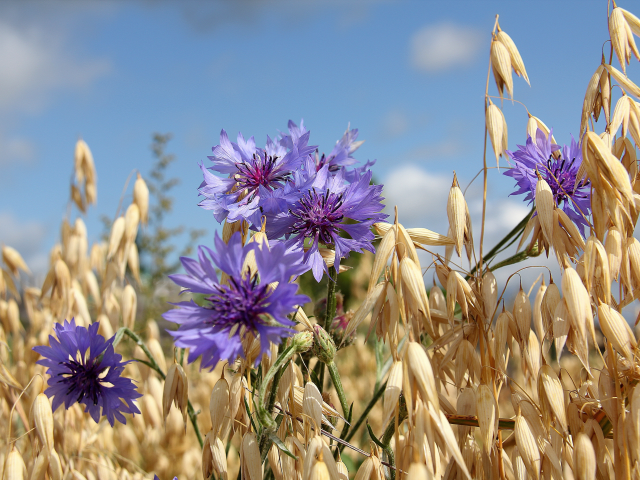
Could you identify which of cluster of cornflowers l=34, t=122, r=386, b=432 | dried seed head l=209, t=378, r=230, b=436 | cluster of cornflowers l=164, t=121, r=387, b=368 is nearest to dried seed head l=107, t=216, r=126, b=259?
cluster of cornflowers l=34, t=122, r=386, b=432

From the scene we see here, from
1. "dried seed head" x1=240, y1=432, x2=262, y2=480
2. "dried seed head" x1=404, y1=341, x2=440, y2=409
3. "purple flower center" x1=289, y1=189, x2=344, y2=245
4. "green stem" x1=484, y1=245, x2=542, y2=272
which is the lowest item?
"dried seed head" x1=240, y1=432, x2=262, y2=480

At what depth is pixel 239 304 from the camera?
1.80ft

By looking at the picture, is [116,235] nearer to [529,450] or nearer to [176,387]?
[176,387]

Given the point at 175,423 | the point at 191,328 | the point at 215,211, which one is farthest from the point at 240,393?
the point at 175,423

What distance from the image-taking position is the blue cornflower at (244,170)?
29.8 inches

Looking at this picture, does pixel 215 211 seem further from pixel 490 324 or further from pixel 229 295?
pixel 490 324

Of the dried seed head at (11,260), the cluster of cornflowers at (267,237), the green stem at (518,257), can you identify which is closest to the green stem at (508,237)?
the green stem at (518,257)

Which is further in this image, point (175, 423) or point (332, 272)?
point (175, 423)

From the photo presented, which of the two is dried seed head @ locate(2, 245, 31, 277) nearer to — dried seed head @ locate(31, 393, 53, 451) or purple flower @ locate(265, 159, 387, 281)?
dried seed head @ locate(31, 393, 53, 451)

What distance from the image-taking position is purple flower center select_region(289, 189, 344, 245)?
0.76m

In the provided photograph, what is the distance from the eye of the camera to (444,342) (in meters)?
0.70

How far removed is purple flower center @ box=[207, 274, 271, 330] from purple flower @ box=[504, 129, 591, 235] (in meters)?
0.49


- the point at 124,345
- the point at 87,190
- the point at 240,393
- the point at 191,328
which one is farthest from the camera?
the point at 124,345

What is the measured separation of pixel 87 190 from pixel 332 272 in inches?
43.5
